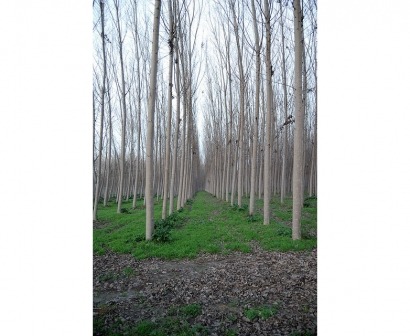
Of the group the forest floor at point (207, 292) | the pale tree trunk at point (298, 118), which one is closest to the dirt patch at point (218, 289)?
the forest floor at point (207, 292)

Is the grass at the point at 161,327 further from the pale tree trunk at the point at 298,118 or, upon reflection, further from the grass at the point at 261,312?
the pale tree trunk at the point at 298,118

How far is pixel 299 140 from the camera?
4320 mm

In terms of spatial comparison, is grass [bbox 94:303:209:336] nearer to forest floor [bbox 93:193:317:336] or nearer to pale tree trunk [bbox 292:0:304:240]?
forest floor [bbox 93:193:317:336]

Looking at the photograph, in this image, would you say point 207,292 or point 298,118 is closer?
point 207,292

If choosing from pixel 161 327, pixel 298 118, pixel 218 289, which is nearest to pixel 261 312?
pixel 218 289

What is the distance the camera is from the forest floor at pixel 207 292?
2.00 m

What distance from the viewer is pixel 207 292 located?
2611 millimetres

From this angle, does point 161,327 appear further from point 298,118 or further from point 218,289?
point 298,118

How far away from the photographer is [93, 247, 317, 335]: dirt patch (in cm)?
205

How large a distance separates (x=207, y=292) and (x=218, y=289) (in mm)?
151
